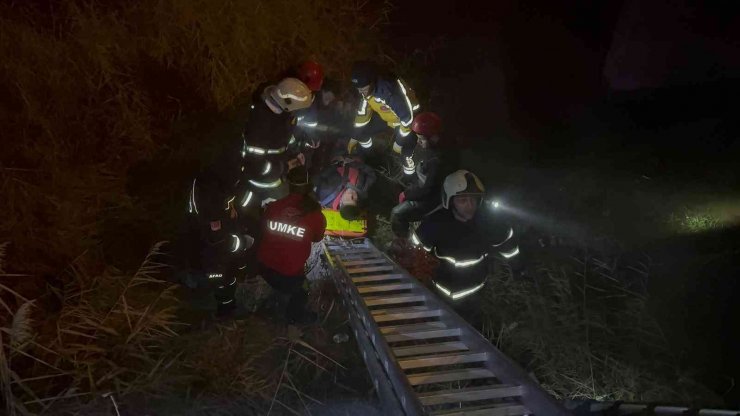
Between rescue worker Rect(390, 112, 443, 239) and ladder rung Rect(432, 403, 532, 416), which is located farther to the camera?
rescue worker Rect(390, 112, 443, 239)

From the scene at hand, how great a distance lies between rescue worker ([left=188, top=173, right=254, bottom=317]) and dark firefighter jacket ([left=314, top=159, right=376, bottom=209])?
1381mm

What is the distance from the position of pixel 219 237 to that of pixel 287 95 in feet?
4.51

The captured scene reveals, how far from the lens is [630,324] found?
483 centimetres

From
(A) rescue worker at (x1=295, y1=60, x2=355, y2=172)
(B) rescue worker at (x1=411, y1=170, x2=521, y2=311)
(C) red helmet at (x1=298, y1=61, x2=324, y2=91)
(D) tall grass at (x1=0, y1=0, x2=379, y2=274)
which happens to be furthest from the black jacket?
(D) tall grass at (x1=0, y1=0, x2=379, y2=274)

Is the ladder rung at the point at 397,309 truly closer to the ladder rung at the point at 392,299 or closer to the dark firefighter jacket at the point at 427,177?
the ladder rung at the point at 392,299

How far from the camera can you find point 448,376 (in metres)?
3.48

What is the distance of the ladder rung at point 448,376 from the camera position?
3400 mm

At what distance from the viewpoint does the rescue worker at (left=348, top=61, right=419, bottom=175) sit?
5797 millimetres

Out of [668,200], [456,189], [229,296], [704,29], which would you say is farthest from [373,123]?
[704,29]

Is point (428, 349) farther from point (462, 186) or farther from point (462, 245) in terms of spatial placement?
point (462, 186)

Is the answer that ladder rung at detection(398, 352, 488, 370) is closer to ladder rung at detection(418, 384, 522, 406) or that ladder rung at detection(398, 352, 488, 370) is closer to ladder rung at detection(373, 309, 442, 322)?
ladder rung at detection(418, 384, 522, 406)

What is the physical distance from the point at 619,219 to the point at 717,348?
2.00 m

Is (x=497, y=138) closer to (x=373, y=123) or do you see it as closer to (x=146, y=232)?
(x=373, y=123)

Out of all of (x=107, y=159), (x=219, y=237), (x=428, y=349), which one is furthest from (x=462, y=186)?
(x=107, y=159)
